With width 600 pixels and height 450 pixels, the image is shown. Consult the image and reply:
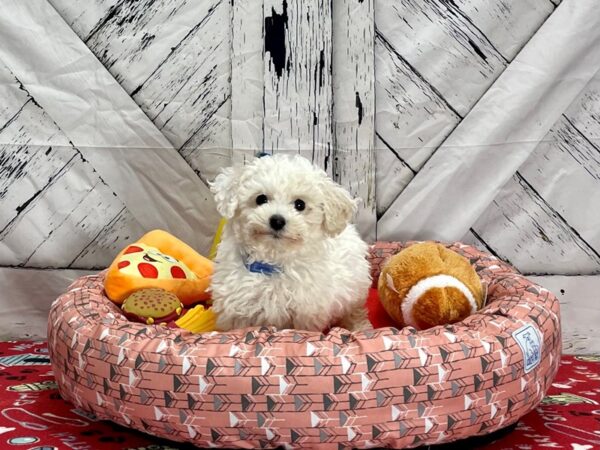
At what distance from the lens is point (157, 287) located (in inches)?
92.8

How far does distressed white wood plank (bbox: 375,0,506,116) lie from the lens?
2604 millimetres

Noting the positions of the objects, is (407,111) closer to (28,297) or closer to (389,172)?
(389,172)

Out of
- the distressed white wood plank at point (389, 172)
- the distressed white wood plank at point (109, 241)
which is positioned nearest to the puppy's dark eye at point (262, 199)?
the distressed white wood plank at point (389, 172)

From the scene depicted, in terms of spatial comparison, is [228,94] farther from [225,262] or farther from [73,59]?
[225,262]

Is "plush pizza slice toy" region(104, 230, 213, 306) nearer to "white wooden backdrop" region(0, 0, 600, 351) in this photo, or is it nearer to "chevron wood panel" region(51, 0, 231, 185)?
"white wooden backdrop" region(0, 0, 600, 351)

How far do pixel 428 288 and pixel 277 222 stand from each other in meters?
0.57

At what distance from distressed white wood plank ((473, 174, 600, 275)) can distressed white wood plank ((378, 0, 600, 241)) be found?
0.08 metres

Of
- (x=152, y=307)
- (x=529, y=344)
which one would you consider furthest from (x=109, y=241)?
(x=529, y=344)

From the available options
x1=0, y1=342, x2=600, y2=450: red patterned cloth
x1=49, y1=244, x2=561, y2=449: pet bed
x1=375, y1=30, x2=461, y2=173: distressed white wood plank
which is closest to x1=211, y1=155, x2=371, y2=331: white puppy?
x1=49, y1=244, x2=561, y2=449: pet bed

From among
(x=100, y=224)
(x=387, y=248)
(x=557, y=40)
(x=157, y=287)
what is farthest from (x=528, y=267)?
(x=100, y=224)

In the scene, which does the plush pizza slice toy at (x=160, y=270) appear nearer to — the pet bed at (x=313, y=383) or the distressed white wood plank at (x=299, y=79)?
the pet bed at (x=313, y=383)

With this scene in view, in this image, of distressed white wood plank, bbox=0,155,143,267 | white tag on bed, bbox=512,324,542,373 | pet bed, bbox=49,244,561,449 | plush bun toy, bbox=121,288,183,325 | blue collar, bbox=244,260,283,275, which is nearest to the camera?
pet bed, bbox=49,244,561,449

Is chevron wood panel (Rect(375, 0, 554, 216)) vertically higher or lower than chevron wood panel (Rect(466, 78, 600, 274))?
higher

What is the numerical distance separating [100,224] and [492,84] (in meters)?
1.70
